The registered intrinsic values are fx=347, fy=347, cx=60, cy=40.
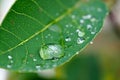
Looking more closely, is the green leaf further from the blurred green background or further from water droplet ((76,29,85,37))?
the blurred green background

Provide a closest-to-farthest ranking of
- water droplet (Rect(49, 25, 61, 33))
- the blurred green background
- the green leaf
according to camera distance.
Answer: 1. the green leaf
2. water droplet (Rect(49, 25, 61, 33))
3. the blurred green background

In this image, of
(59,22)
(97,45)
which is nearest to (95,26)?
(59,22)

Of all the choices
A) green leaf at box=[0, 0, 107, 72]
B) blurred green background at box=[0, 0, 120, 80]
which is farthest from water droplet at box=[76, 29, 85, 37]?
blurred green background at box=[0, 0, 120, 80]

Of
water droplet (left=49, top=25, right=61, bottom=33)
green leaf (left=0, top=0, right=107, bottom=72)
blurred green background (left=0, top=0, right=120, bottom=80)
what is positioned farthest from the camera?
blurred green background (left=0, top=0, right=120, bottom=80)

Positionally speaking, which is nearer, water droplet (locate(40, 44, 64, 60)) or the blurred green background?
water droplet (locate(40, 44, 64, 60))

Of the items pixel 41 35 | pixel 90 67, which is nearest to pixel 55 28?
pixel 41 35

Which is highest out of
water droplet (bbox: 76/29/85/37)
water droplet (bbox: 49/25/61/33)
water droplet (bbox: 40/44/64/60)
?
water droplet (bbox: 49/25/61/33)

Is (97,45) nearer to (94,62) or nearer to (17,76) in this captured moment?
(94,62)

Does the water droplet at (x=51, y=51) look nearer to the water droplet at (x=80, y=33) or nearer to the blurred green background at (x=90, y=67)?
the water droplet at (x=80, y=33)
